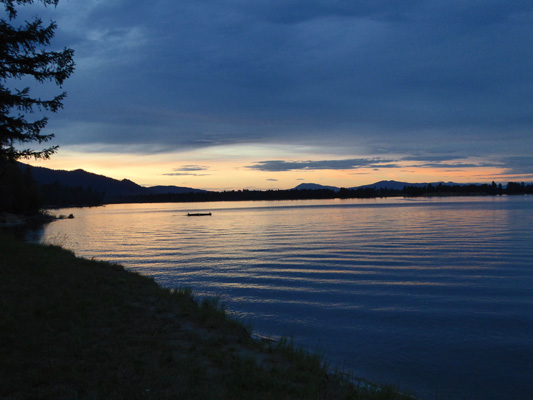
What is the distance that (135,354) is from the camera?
7.55 m

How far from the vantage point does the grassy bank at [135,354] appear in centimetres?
621

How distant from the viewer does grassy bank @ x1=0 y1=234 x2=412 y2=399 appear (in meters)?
6.21

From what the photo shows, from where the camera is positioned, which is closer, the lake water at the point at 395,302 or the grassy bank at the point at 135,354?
the grassy bank at the point at 135,354

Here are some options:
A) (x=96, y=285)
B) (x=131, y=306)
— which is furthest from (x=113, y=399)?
(x=96, y=285)

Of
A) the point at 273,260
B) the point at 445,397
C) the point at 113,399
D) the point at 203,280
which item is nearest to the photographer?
the point at 113,399

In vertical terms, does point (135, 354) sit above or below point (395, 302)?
above

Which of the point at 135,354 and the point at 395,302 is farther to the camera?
the point at 395,302

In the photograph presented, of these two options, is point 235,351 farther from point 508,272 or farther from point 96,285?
point 508,272

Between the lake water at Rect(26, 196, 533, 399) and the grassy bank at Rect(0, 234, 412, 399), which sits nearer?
the grassy bank at Rect(0, 234, 412, 399)

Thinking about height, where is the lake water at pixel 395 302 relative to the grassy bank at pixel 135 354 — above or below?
below

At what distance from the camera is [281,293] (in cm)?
1836

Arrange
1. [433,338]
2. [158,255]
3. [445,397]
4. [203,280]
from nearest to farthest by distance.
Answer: [445,397]
[433,338]
[203,280]
[158,255]

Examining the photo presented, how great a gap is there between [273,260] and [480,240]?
22.4 metres

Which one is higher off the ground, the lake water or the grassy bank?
the grassy bank
